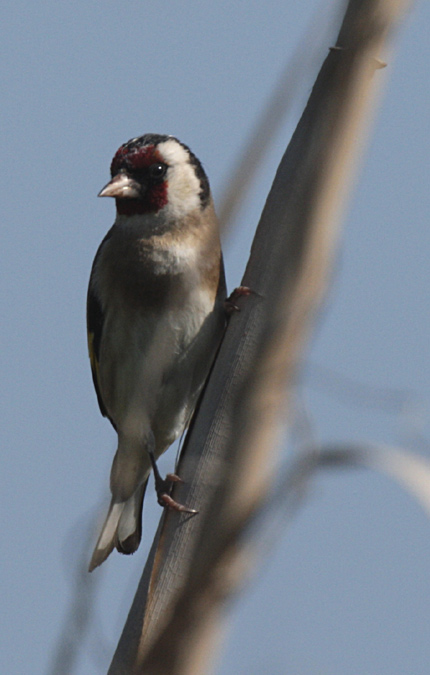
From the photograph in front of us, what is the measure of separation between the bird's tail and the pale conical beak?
1.34 metres

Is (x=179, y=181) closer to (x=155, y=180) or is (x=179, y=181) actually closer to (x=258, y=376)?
(x=155, y=180)

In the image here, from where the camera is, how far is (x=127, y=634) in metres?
Result: 1.12

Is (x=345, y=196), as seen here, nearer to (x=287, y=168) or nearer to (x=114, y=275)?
(x=287, y=168)

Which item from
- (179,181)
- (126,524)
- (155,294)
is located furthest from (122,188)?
(126,524)

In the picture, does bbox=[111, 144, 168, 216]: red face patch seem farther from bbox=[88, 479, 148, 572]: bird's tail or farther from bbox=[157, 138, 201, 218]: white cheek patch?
bbox=[88, 479, 148, 572]: bird's tail

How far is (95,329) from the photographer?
3.65m

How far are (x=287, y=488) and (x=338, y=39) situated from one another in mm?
700

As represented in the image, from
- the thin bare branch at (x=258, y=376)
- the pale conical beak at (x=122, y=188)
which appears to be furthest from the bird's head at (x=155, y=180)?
the thin bare branch at (x=258, y=376)

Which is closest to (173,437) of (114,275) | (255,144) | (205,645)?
(114,275)

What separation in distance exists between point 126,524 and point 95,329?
91 cm

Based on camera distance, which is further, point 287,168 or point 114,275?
point 114,275

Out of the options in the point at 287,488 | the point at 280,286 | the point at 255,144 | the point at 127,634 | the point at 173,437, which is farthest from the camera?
the point at 173,437

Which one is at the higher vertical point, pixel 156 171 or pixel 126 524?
pixel 156 171

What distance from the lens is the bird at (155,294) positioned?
3.13 metres
